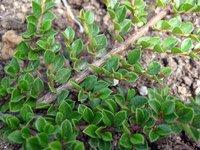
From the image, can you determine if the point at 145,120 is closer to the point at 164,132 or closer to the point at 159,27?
the point at 164,132

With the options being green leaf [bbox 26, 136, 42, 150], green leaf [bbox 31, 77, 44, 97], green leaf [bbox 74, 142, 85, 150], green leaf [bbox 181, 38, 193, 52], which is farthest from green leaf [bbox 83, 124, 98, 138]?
green leaf [bbox 181, 38, 193, 52]

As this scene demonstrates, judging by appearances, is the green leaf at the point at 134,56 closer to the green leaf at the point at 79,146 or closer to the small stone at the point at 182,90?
the small stone at the point at 182,90

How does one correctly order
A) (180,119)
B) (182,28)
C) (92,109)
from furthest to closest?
1. (182,28)
2. (92,109)
3. (180,119)

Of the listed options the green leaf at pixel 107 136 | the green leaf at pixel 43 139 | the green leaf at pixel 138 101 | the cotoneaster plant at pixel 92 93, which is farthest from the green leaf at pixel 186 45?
the green leaf at pixel 43 139

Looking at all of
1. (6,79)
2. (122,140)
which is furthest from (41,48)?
(122,140)

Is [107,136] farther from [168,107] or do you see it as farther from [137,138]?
[168,107]

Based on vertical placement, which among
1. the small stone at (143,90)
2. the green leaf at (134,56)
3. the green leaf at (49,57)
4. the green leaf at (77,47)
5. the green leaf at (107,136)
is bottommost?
the small stone at (143,90)

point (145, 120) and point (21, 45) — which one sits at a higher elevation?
point (21, 45)
